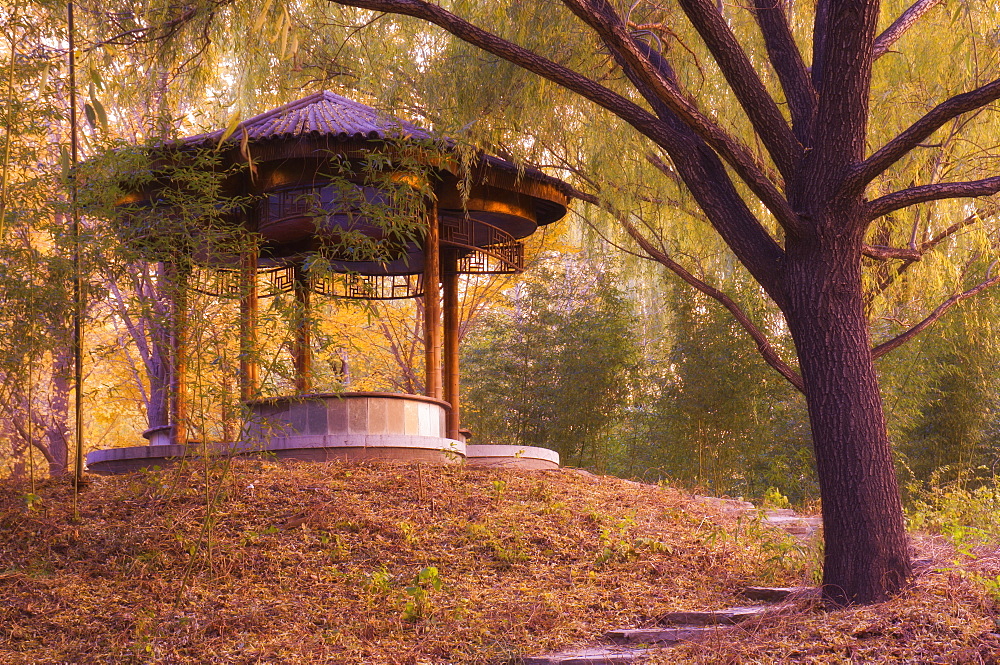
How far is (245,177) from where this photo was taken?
753 centimetres

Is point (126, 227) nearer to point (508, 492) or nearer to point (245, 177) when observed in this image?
point (245, 177)

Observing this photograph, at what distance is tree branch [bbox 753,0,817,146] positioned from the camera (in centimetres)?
454

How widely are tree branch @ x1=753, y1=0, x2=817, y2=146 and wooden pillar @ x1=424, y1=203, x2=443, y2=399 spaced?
134 inches

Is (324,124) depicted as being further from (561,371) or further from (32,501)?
(561,371)

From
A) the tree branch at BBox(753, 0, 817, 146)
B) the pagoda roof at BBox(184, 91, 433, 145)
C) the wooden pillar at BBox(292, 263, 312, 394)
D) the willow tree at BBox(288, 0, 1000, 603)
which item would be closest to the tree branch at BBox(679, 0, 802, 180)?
the willow tree at BBox(288, 0, 1000, 603)

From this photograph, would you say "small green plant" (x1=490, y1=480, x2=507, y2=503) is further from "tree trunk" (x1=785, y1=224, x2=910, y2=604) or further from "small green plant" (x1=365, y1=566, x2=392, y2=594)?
"tree trunk" (x1=785, y1=224, x2=910, y2=604)

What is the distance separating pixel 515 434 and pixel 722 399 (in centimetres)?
314

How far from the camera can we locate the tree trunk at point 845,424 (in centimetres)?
389

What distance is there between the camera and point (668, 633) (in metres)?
3.99

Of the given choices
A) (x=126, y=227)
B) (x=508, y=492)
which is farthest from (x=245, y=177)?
(x=508, y=492)

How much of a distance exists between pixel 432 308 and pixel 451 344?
102 cm

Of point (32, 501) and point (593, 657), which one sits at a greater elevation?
point (32, 501)

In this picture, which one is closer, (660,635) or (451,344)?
(660,635)

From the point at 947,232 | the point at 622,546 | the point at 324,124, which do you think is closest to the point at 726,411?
the point at 947,232
